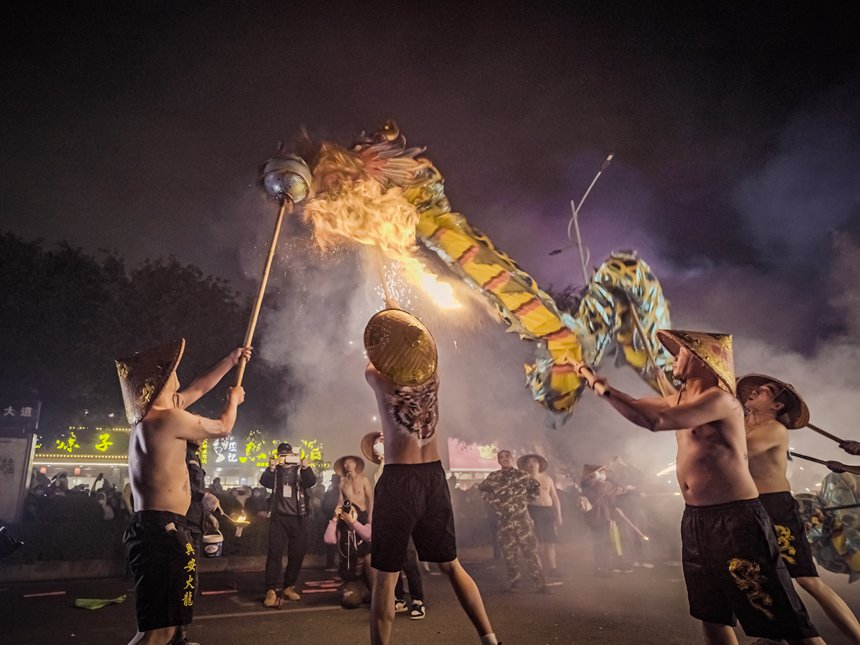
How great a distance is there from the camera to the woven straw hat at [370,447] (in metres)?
6.29

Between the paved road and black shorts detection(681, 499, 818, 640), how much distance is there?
185 cm

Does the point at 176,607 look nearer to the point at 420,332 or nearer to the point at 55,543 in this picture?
the point at 420,332

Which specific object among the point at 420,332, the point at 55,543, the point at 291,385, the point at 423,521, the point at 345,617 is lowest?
the point at 345,617

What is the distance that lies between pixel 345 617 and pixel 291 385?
16.2 metres

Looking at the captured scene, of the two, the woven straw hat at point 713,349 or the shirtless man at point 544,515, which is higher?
the woven straw hat at point 713,349

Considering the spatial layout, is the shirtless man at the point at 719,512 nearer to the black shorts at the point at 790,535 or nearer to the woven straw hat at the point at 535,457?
the black shorts at the point at 790,535

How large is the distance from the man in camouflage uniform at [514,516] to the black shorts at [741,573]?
191 inches

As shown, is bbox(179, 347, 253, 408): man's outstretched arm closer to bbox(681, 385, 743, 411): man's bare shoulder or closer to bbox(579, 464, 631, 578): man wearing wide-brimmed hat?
bbox(681, 385, 743, 411): man's bare shoulder

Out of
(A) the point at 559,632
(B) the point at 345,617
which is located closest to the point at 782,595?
(A) the point at 559,632

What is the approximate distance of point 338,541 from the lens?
6.31 metres

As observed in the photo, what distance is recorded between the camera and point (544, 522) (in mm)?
9297

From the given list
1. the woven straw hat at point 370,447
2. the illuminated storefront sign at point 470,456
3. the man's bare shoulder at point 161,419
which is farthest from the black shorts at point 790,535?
the illuminated storefront sign at point 470,456

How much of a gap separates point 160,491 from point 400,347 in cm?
184

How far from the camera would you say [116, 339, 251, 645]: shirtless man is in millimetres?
3100
